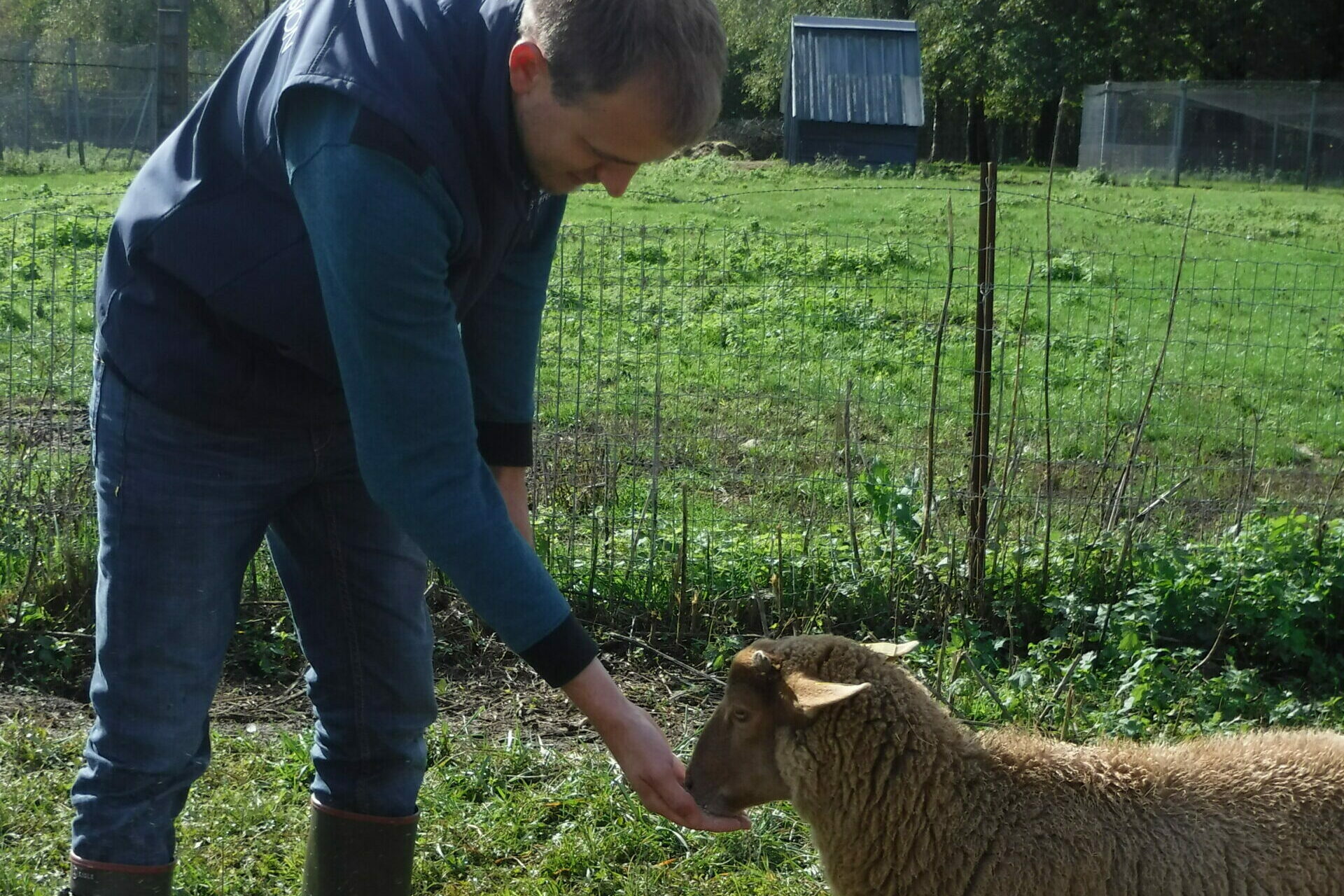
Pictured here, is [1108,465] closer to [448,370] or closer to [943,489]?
[943,489]

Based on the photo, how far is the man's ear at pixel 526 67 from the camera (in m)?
2.10

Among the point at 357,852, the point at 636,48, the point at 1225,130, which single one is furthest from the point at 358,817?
the point at 1225,130

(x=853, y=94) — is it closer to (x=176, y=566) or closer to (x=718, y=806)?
(x=718, y=806)

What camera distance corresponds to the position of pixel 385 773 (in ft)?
10.1

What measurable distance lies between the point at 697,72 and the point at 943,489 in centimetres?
403

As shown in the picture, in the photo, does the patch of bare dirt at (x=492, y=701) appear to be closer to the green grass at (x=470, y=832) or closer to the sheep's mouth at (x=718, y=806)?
the green grass at (x=470, y=832)

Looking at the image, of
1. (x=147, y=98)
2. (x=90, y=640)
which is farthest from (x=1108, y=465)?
(x=147, y=98)

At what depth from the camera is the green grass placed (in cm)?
373

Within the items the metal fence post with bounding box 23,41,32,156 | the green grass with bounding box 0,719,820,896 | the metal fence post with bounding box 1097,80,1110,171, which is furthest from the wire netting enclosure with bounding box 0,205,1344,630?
the metal fence post with bounding box 1097,80,1110,171

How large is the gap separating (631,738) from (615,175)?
1039mm

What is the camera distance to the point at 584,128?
2146 millimetres

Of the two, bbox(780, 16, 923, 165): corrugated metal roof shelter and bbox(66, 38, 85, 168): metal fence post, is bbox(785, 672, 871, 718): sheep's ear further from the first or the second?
bbox(780, 16, 923, 165): corrugated metal roof shelter

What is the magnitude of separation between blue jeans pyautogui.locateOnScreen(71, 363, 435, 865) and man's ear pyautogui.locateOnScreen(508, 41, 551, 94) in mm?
891

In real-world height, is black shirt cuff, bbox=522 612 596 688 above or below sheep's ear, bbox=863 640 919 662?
above
